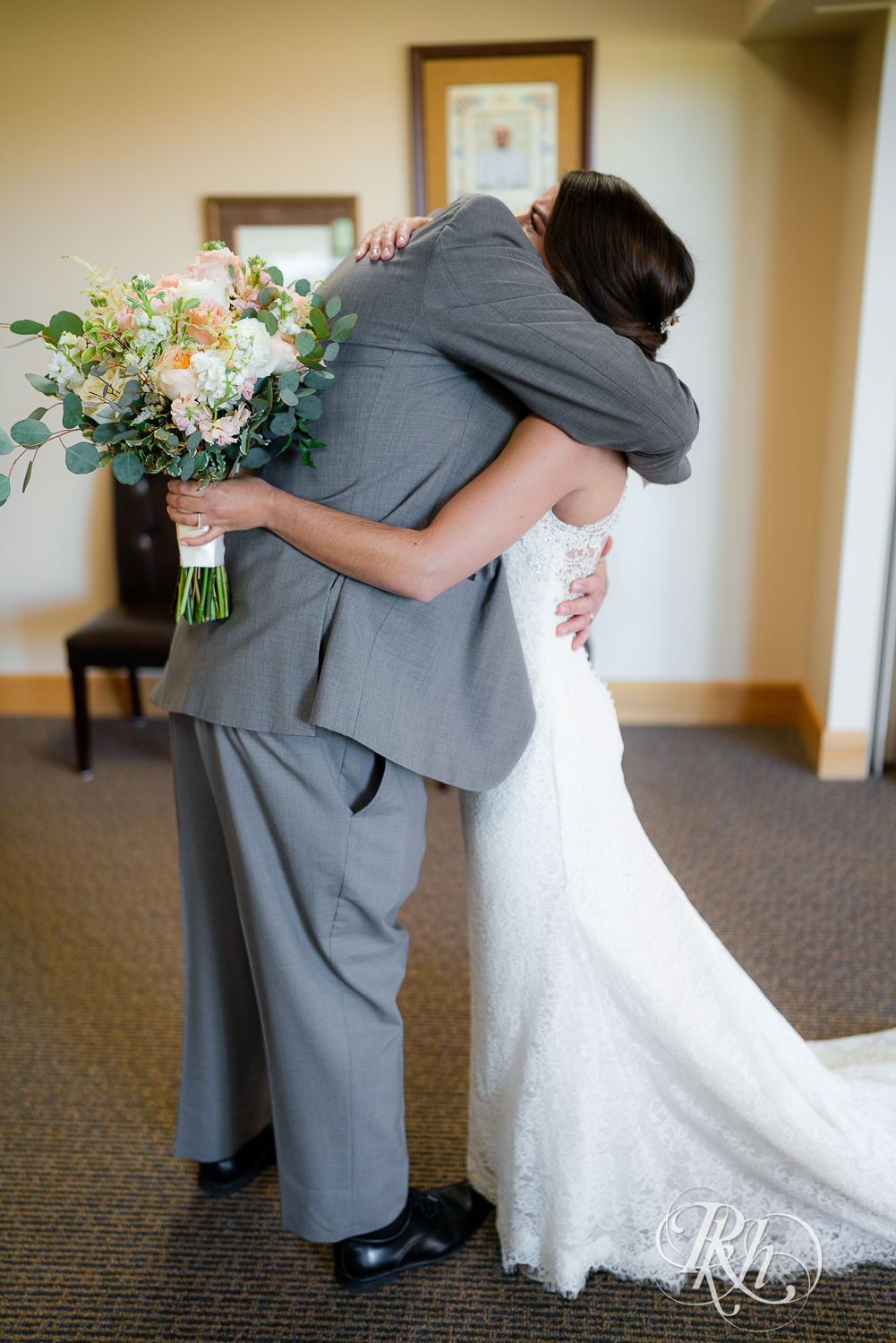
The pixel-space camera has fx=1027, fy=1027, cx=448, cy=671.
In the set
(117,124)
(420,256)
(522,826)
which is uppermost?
(117,124)

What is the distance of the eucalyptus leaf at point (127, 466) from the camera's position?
4.32ft

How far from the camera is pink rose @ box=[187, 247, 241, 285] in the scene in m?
1.33

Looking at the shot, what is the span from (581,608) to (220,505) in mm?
609

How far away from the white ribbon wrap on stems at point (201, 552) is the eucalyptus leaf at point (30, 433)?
22 cm

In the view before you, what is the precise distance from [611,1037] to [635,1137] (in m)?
0.18

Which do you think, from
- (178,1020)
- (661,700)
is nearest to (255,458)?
(178,1020)

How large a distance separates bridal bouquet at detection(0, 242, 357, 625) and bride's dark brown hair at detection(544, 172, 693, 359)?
33 cm

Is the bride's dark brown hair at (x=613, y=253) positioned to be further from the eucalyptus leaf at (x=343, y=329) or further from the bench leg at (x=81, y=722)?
the bench leg at (x=81, y=722)

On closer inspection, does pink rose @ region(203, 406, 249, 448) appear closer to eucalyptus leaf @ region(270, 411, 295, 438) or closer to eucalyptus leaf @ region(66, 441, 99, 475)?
eucalyptus leaf @ region(270, 411, 295, 438)

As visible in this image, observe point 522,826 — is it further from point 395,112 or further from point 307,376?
point 395,112

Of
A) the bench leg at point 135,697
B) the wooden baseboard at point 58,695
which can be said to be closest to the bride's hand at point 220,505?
the bench leg at point 135,697

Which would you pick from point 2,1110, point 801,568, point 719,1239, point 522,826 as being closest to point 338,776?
point 522,826

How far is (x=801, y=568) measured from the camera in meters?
4.16

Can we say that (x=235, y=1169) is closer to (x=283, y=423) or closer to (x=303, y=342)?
(x=283, y=423)
